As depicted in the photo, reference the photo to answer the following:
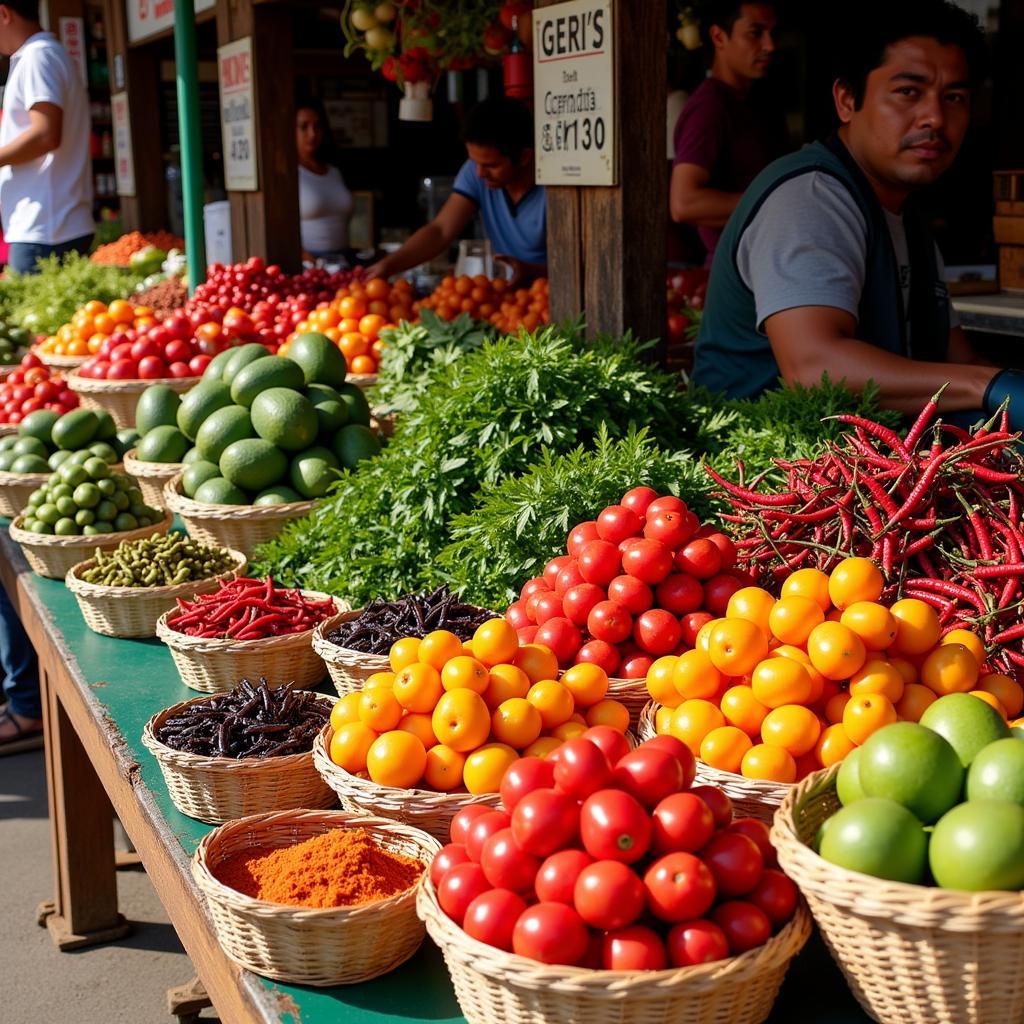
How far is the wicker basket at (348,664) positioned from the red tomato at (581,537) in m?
0.36

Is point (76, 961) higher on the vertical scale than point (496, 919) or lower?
lower

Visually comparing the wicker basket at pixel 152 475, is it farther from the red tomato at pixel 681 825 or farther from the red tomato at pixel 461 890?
the red tomato at pixel 681 825

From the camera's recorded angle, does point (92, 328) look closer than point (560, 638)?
No

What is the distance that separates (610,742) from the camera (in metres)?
1.50

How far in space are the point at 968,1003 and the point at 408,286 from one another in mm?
3996

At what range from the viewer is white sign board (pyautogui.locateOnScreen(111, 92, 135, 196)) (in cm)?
927

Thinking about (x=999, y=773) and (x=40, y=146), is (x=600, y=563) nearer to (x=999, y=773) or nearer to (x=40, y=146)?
(x=999, y=773)

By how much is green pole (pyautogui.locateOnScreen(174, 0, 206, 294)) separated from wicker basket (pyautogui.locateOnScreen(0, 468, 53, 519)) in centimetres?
228

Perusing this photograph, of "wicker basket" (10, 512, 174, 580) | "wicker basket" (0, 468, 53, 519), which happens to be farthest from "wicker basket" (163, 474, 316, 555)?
"wicker basket" (0, 468, 53, 519)

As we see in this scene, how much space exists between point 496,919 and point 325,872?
348mm

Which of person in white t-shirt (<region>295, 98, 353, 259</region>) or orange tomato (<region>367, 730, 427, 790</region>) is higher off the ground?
person in white t-shirt (<region>295, 98, 353, 259</region>)

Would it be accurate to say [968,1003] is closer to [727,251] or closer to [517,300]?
[727,251]

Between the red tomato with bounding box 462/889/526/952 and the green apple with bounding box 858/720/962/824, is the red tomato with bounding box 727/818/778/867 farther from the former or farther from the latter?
the red tomato with bounding box 462/889/526/952

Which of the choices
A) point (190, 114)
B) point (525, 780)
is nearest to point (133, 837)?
point (525, 780)
